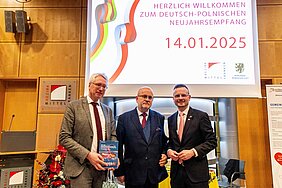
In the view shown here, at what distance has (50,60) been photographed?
370 cm

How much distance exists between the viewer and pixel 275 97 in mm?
3199

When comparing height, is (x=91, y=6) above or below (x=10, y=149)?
above

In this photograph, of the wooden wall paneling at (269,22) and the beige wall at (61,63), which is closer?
the beige wall at (61,63)

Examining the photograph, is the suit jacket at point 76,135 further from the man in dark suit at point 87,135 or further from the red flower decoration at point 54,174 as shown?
the red flower decoration at point 54,174

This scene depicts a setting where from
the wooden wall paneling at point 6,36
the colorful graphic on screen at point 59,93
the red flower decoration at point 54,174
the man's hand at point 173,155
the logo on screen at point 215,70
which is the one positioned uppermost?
the wooden wall paneling at point 6,36

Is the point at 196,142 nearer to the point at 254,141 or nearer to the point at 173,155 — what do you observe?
the point at 173,155

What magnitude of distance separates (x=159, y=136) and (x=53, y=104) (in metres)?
1.95

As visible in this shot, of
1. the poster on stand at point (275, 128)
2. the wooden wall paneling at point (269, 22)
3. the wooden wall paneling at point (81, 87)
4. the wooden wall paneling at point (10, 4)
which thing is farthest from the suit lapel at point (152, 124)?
the wooden wall paneling at point (10, 4)

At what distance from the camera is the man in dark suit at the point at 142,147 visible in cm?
210

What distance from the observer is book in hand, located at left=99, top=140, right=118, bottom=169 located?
1859 mm

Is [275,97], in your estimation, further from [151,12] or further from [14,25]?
[14,25]

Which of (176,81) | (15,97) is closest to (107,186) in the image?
(176,81)

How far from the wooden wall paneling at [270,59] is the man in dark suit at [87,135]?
2520 mm

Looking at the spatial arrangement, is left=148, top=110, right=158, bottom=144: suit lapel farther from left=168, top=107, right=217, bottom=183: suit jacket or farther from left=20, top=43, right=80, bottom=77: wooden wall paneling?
left=20, top=43, right=80, bottom=77: wooden wall paneling
